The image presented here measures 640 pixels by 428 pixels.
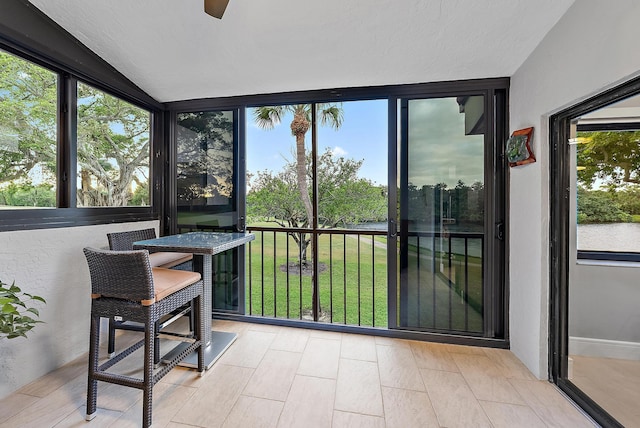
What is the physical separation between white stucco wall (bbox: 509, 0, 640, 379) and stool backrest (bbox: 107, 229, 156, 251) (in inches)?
123

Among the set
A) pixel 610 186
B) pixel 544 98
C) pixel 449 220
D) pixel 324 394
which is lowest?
pixel 324 394

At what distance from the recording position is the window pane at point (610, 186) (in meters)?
1.57

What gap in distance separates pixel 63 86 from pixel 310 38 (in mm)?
1855

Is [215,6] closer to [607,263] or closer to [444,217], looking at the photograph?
[444,217]

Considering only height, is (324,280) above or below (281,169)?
below

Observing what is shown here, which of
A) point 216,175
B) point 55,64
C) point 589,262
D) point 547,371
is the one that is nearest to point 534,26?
point 589,262

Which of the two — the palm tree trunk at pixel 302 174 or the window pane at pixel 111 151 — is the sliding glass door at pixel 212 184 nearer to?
the window pane at pixel 111 151

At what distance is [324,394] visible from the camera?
164 centimetres

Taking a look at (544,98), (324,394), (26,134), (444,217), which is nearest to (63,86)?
(26,134)

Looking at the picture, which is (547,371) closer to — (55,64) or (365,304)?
(365,304)

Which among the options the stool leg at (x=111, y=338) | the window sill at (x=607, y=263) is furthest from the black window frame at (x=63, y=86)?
the window sill at (x=607, y=263)

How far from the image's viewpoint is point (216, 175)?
2719mm

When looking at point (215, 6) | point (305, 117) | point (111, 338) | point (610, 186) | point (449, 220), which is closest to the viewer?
point (215, 6)

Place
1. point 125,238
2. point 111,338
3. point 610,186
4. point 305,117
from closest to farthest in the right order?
point 610,186
point 111,338
point 125,238
point 305,117
